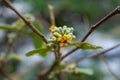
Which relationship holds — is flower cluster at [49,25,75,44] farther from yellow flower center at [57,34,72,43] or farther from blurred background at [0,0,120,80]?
blurred background at [0,0,120,80]

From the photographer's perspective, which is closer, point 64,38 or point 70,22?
point 64,38

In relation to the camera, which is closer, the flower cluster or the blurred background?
the flower cluster

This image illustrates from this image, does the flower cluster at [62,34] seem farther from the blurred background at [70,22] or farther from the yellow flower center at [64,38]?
the blurred background at [70,22]

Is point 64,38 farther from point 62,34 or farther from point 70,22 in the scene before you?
point 70,22

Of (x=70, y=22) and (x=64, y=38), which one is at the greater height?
(x=70, y=22)

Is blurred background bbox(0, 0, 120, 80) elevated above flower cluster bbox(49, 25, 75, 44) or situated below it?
above

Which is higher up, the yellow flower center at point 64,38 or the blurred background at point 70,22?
the blurred background at point 70,22

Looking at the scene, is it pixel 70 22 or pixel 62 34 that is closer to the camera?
pixel 62 34

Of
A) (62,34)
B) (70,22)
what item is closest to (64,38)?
(62,34)

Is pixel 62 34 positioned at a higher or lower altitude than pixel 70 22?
lower

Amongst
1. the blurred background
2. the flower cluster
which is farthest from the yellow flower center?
the blurred background

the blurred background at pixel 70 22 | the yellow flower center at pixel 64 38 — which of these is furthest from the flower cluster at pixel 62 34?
the blurred background at pixel 70 22
